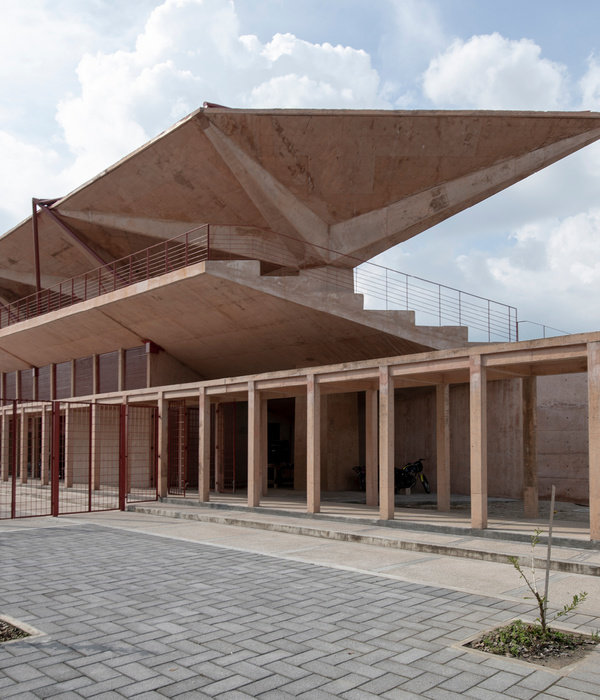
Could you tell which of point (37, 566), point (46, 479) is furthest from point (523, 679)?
point (46, 479)

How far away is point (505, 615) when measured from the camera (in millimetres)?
6109

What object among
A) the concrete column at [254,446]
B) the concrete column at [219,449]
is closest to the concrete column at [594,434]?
the concrete column at [254,446]

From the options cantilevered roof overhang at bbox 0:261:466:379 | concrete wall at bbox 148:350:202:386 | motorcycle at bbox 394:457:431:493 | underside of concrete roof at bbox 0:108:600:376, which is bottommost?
motorcycle at bbox 394:457:431:493

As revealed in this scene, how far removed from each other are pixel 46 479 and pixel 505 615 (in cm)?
2503

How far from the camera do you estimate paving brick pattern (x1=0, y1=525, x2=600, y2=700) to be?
433 centimetres

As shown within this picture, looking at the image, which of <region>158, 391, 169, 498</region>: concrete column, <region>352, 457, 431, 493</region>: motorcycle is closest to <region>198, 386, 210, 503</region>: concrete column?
<region>158, 391, 169, 498</region>: concrete column

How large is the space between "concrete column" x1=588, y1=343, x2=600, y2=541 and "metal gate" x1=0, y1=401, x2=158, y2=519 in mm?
10924

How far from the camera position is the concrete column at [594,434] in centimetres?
960

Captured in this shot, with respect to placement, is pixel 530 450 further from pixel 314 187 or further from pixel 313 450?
pixel 314 187

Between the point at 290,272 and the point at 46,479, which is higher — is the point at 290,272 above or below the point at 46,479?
above

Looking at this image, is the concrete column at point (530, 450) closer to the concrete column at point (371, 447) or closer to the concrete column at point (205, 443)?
the concrete column at point (371, 447)

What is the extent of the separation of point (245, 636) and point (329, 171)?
1629 cm

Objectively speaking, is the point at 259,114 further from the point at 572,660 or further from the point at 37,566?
the point at 572,660

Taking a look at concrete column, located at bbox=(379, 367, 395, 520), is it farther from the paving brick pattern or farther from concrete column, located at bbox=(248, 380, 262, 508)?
the paving brick pattern
